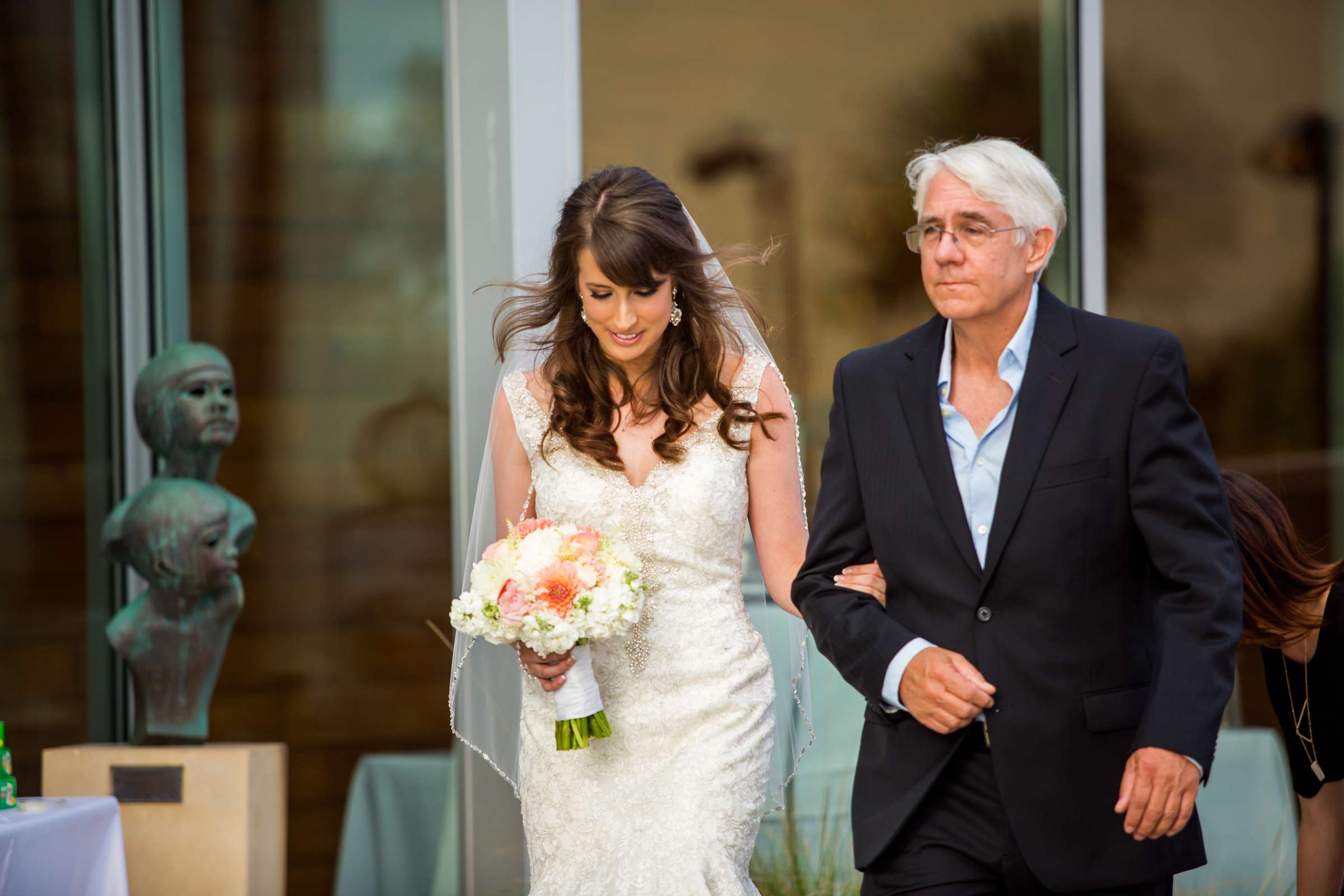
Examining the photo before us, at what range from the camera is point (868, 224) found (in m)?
5.66

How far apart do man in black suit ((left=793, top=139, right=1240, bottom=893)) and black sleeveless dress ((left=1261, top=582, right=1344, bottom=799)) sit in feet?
2.58

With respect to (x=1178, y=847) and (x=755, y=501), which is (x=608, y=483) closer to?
(x=755, y=501)

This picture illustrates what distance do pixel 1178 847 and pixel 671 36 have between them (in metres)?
3.93

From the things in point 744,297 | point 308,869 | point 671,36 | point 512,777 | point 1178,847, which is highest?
point 671,36

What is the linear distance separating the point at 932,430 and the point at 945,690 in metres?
0.42

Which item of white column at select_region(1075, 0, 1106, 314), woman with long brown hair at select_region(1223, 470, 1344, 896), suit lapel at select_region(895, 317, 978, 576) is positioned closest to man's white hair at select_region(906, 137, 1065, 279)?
suit lapel at select_region(895, 317, 978, 576)

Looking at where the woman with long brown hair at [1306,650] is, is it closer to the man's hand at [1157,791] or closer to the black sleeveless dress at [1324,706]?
the black sleeveless dress at [1324,706]

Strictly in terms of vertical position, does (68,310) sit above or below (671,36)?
below

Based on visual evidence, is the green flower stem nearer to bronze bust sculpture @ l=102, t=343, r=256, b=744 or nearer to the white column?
bronze bust sculpture @ l=102, t=343, r=256, b=744

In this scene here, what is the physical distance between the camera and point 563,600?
2904 mm

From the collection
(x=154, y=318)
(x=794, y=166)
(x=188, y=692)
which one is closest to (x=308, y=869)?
(x=188, y=692)

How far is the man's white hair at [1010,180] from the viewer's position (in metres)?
2.25

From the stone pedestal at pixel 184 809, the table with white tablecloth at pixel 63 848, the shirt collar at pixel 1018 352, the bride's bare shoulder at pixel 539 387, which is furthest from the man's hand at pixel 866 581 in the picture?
the stone pedestal at pixel 184 809

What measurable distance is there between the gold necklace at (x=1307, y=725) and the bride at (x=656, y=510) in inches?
43.7
